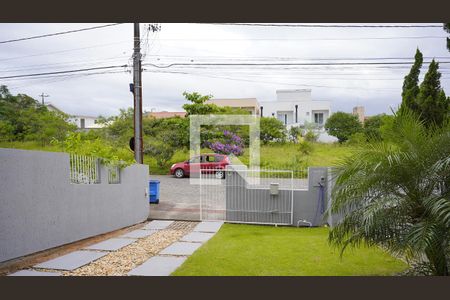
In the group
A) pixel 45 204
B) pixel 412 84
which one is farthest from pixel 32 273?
pixel 412 84

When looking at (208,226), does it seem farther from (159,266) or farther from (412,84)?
(412,84)

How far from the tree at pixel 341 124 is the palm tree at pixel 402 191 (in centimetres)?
1750

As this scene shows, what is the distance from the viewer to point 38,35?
11.3 metres

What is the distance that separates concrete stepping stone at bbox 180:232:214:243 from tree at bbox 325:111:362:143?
15240 mm

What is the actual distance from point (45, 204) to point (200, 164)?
34.7 ft

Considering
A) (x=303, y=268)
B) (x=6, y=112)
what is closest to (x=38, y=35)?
(x=6, y=112)

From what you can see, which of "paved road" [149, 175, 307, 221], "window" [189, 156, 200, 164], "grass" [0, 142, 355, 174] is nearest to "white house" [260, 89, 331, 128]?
"grass" [0, 142, 355, 174]

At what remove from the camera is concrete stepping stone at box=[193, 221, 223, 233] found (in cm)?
795

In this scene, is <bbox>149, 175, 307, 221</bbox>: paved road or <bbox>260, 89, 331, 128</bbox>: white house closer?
<bbox>149, 175, 307, 221</bbox>: paved road

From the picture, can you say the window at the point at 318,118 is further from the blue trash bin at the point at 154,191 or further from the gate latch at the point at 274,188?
the gate latch at the point at 274,188

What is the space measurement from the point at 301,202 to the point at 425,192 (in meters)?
5.08

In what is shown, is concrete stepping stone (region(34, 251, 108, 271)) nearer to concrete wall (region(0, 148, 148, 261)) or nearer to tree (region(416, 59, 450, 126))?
concrete wall (region(0, 148, 148, 261))

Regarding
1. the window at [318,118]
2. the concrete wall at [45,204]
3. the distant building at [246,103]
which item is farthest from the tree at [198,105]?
the window at [318,118]

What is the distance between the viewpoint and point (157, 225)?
28.2 ft
